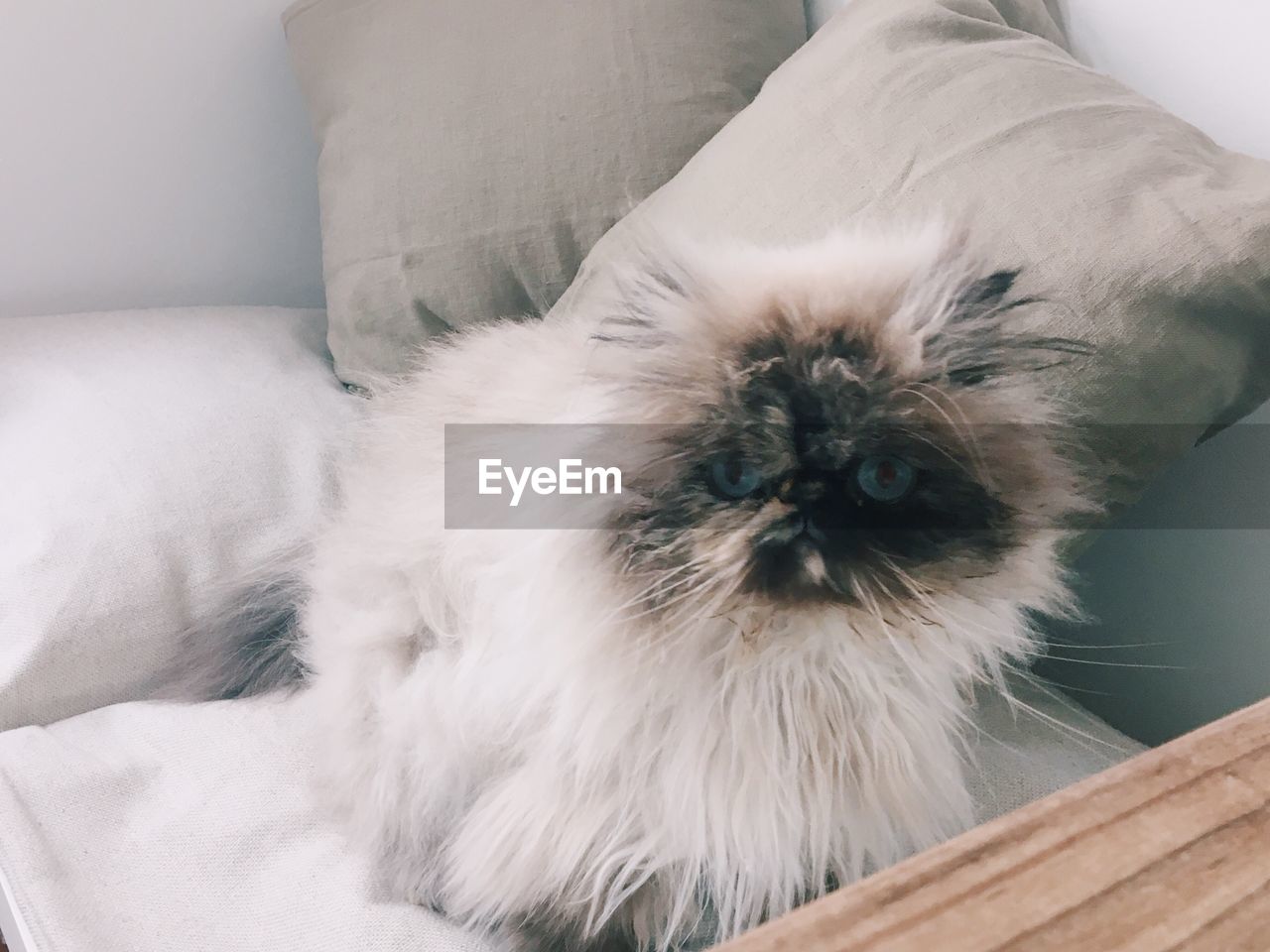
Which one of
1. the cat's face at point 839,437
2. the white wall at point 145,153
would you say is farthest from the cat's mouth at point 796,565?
the white wall at point 145,153

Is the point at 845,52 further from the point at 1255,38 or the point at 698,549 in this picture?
the point at 698,549

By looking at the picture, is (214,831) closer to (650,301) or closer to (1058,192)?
(650,301)

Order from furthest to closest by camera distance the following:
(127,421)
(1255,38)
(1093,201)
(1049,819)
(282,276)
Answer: (282,276), (127,421), (1255,38), (1093,201), (1049,819)

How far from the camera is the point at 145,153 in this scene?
4.55 ft

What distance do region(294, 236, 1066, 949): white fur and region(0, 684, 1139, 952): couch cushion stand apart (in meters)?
0.05

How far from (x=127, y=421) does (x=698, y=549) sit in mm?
772

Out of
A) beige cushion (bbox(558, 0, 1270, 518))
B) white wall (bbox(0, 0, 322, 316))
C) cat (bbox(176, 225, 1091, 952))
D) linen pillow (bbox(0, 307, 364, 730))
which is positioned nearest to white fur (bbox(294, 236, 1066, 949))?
cat (bbox(176, 225, 1091, 952))

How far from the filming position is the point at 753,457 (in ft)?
1.80

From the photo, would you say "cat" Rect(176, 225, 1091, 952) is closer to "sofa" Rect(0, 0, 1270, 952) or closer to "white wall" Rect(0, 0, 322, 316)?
"sofa" Rect(0, 0, 1270, 952)

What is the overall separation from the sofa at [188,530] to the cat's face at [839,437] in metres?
A: 0.18

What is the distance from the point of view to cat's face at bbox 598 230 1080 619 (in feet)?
1.80

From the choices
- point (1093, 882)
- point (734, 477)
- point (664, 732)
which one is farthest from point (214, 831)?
point (1093, 882)

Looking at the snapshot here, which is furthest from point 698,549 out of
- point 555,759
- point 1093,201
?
point 1093,201

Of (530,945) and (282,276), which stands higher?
(282,276)
